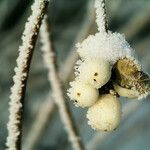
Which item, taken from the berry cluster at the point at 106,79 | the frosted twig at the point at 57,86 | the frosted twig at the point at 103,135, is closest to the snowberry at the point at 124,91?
the berry cluster at the point at 106,79

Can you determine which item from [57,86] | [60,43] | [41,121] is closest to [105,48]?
[57,86]

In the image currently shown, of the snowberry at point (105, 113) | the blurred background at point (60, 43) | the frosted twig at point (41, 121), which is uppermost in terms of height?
the blurred background at point (60, 43)

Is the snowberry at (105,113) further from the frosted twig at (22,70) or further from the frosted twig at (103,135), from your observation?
the frosted twig at (103,135)

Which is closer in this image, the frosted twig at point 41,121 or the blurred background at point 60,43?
the frosted twig at point 41,121

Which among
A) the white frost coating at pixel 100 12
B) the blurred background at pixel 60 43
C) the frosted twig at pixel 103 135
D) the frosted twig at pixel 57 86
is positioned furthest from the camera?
the blurred background at pixel 60 43

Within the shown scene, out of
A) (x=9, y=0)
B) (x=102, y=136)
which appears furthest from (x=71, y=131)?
(x=9, y=0)

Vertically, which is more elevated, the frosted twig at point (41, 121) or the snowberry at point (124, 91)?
the frosted twig at point (41, 121)

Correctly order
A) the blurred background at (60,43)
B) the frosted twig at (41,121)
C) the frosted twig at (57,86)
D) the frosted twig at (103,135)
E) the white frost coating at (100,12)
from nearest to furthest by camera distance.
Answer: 1. the white frost coating at (100,12)
2. the frosted twig at (57,86)
3. the frosted twig at (41,121)
4. the frosted twig at (103,135)
5. the blurred background at (60,43)

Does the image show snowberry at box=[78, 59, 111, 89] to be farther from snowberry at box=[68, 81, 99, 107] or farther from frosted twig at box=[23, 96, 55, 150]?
frosted twig at box=[23, 96, 55, 150]
